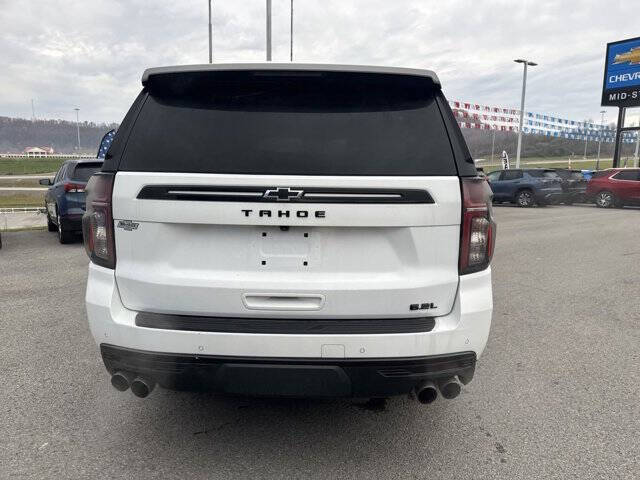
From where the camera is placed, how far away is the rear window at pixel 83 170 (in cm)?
923

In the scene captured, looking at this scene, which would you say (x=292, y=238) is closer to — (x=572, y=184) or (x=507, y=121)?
(x=572, y=184)

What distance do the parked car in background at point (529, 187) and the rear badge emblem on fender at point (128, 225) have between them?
19.5 metres

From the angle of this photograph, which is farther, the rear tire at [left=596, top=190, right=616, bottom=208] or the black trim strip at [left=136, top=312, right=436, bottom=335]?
the rear tire at [left=596, top=190, right=616, bottom=208]

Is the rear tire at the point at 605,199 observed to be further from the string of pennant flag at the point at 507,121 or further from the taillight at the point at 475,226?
the taillight at the point at 475,226


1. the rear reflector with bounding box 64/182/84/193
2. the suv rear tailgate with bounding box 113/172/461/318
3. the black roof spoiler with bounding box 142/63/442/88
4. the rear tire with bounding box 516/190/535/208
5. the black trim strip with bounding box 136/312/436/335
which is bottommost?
the rear tire with bounding box 516/190/535/208

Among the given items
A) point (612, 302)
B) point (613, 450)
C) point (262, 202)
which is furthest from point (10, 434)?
point (612, 302)

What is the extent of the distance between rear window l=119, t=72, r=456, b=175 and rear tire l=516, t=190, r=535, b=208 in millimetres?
19641

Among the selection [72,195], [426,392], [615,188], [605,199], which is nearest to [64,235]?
[72,195]

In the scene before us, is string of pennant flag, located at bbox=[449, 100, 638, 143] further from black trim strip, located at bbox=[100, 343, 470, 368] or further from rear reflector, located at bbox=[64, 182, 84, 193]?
black trim strip, located at bbox=[100, 343, 470, 368]

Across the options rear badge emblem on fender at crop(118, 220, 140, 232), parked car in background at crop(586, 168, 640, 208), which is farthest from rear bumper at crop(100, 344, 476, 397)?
parked car in background at crop(586, 168, 640, 208)

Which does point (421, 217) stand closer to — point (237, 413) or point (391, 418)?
point (391, 418)

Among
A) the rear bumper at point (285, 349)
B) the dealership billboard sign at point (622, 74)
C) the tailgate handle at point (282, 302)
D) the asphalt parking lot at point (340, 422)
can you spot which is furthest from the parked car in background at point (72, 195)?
the dealership billboard sign at point (622, 74)

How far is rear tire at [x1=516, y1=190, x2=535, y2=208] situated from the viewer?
20.2 meters

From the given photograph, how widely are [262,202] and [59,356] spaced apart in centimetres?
277
